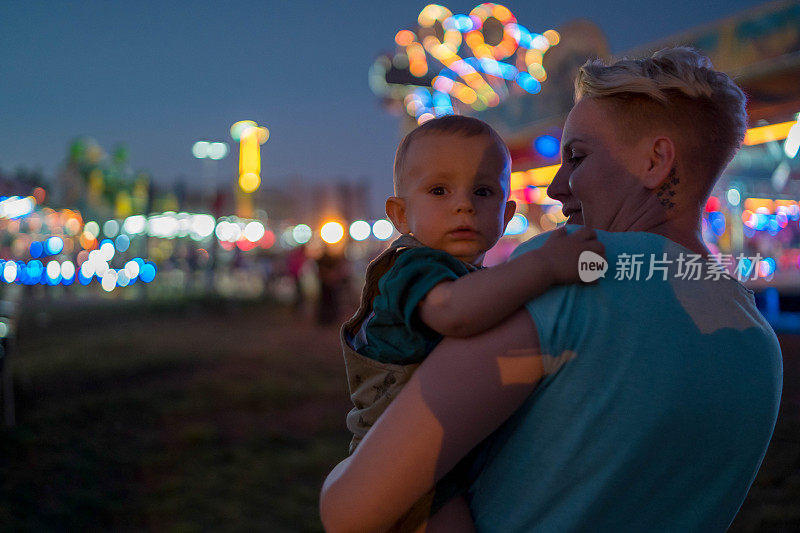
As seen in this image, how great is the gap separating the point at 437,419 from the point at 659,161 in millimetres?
665

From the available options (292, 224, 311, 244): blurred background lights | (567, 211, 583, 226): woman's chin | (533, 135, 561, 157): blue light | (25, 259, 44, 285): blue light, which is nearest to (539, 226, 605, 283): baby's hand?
(567, 211, 583, 226): woman's chin

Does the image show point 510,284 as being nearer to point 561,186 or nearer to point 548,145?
point 561,186

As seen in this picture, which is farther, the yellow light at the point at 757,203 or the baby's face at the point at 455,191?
the yellow light at the point at 757,203

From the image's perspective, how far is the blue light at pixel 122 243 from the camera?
1577 inches

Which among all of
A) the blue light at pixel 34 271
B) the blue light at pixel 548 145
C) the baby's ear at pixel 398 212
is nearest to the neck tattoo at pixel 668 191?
the baby's ear at pixel 398 212

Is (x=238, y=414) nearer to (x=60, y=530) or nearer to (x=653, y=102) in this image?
(x=60, y=530)

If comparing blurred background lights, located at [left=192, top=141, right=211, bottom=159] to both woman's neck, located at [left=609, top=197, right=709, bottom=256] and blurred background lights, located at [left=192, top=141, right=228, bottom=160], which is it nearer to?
blurred background lights, located at [left=192, top=141, right=228, bottom=160]

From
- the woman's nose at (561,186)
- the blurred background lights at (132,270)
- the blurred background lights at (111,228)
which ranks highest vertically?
the blurred background lights at (111,228)

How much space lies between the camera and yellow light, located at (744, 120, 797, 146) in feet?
37.7

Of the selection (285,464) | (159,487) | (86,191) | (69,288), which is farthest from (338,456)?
(86,191)

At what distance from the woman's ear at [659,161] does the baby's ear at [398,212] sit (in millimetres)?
587

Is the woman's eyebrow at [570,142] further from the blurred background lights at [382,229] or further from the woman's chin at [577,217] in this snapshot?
the blurred background lights at [382,229]

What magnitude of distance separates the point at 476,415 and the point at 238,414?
6.79 metres

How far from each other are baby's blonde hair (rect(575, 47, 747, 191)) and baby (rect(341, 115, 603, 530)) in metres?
0.31
